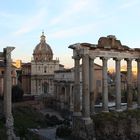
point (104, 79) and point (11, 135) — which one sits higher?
point (104, 79)

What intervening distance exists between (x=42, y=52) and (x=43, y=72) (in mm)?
4170

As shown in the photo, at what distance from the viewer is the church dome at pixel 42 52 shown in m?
72.4

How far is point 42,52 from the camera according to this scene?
72.2 meters

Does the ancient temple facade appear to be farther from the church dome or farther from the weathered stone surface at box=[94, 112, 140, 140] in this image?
the weathered stone surface at box=[94, 112, 140, 140]

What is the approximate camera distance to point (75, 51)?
26.2 metres

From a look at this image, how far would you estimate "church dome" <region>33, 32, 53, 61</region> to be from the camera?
72375 millimetres

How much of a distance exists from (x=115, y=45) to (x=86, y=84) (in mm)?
5228

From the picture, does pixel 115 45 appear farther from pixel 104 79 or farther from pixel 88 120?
pixel 88 120

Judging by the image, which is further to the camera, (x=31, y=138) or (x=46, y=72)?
(x=46, y=72)

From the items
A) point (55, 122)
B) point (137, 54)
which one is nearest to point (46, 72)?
point (55, 122)

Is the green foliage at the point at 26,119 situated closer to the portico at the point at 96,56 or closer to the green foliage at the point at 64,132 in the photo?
the green foliage at the point at 64,132

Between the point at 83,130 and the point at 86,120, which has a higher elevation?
the point at 86,120

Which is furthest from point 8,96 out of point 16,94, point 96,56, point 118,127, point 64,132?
point 16,94

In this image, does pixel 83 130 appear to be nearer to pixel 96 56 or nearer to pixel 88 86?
pixel 88 86
